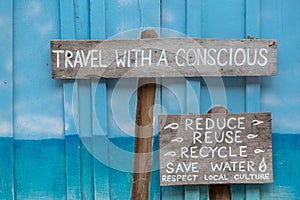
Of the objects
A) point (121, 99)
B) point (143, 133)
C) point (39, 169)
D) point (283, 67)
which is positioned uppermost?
point (283, 67)

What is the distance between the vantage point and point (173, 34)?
5.49 feet

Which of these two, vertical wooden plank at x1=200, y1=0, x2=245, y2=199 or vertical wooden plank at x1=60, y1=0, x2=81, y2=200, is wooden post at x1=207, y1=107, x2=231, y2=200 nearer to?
vertical wooden plank at x1=200, y1=0, x2=245, y2=199

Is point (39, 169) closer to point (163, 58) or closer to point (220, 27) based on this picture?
point (163, 58)

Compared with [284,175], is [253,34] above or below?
above

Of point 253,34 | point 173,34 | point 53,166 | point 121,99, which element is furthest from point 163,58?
point 53,166

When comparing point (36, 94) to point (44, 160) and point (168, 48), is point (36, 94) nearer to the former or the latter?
point (44, 160)

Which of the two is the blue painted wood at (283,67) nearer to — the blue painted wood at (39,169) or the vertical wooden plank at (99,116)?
the vertical wooden plank at (99,116)

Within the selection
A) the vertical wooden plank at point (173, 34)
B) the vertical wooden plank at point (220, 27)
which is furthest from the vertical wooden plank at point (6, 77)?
the vertical wooden plank at point (220, 27)

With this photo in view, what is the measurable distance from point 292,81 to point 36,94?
100cm

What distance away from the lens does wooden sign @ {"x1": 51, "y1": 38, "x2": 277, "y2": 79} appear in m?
1.62

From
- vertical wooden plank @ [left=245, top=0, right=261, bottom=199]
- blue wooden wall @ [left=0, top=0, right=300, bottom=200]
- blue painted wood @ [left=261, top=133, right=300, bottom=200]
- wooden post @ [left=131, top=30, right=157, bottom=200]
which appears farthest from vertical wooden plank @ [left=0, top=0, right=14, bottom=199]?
blue painted wood @ [left=261, top=133, right=300, bottom=200]

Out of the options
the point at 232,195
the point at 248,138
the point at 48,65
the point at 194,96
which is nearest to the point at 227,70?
the point at 194,96

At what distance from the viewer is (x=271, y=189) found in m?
1.72

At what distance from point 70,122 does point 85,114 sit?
6cm
